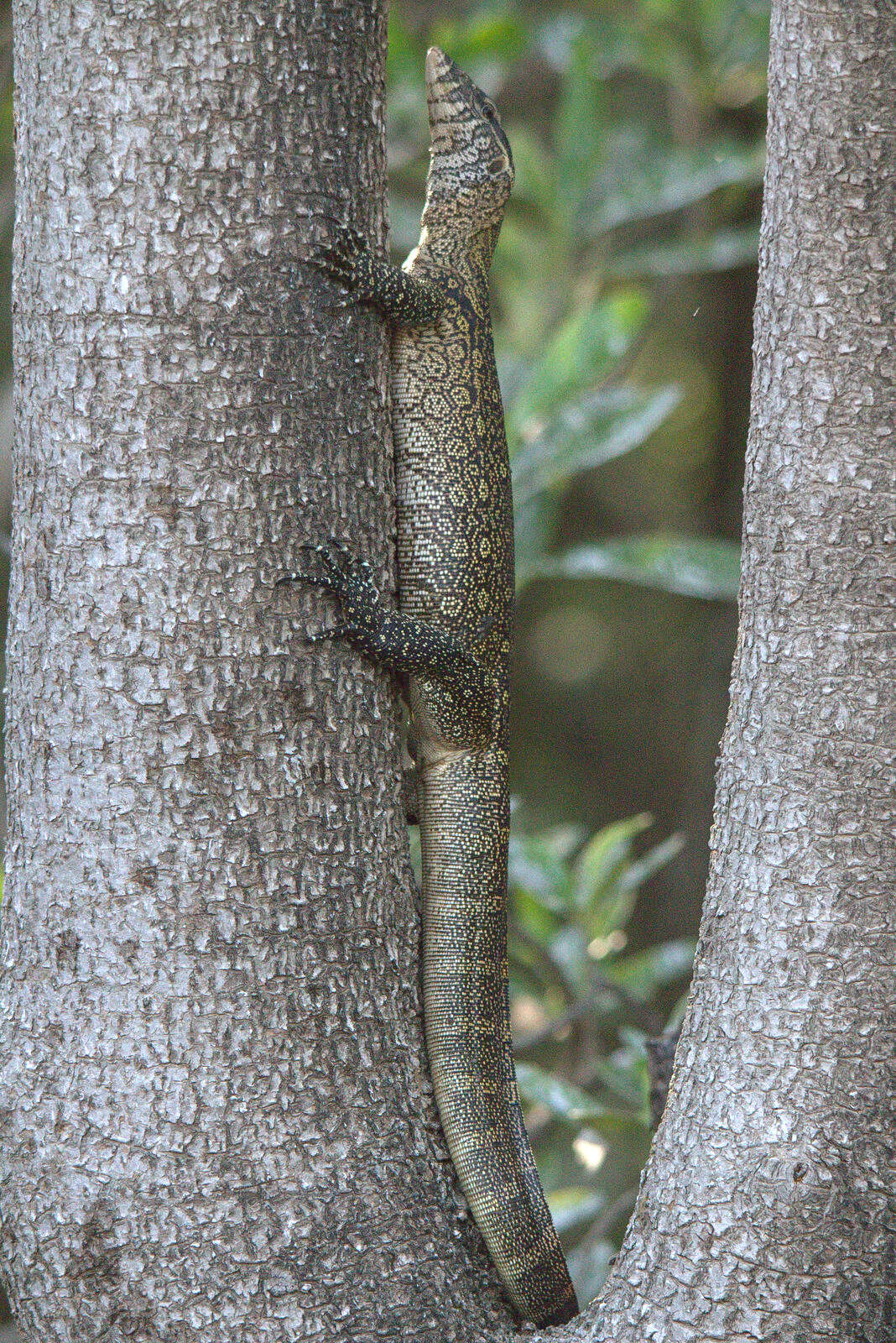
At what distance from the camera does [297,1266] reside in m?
1.84

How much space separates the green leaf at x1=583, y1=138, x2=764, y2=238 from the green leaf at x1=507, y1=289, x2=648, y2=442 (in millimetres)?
1209

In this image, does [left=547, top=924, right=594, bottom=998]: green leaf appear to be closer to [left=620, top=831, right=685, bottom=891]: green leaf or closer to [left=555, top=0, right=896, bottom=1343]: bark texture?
[left=620, top=831, right=685, bottom=891]: green leaf

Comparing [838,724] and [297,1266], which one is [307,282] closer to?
[838,724]

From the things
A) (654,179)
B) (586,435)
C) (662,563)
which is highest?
(654,179)

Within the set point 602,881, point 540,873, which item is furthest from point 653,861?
point 540,873

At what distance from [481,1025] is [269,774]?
2.72 feet

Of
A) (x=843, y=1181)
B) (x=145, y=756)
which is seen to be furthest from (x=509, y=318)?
(x=843, y=1181)

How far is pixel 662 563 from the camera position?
14.1ft

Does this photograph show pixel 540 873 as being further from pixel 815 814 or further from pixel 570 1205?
pixel 815 814

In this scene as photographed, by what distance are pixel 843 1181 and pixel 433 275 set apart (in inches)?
79.4

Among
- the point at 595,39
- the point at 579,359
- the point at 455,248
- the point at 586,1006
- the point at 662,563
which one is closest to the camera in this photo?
the point at 455,248

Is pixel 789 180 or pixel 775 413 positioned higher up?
pixel 789 180

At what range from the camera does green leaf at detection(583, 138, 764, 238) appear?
5.11 metres

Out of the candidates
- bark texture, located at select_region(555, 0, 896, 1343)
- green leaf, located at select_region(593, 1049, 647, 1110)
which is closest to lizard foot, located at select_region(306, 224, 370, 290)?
bark texture, located at select_region(555, 0, 896, 1343)
